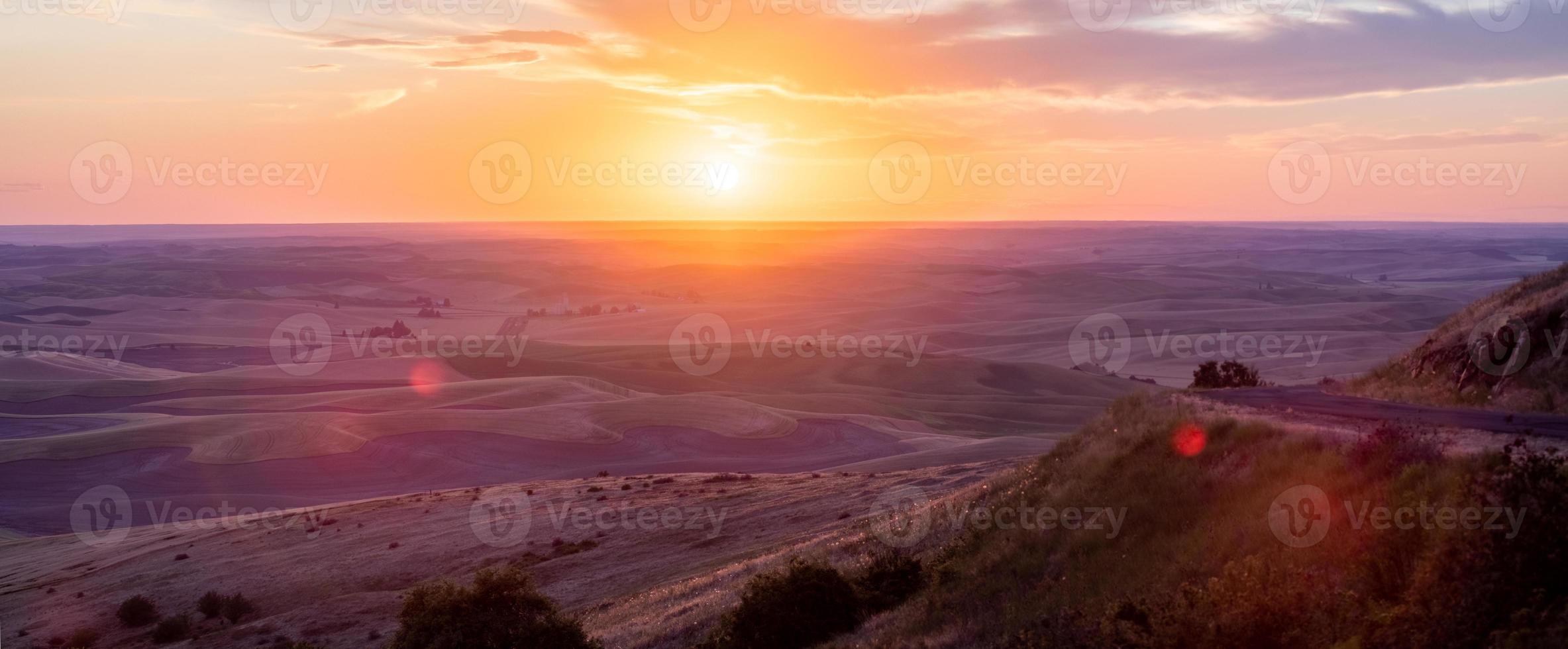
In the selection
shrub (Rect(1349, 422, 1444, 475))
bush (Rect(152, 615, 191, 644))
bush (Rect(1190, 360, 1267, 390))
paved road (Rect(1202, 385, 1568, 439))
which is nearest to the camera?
shrub (Rect(1349, 422, 1444, 475))

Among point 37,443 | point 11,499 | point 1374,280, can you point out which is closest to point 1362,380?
point 11,499

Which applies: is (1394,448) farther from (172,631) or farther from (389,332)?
(389,332)

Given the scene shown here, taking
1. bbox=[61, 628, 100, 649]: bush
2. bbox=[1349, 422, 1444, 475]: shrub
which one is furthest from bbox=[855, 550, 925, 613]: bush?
bbox=[61, 628, 100, 649]: bush

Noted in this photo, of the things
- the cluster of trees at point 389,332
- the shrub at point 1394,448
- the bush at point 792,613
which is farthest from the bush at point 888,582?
the cluster of trees at point 389,332

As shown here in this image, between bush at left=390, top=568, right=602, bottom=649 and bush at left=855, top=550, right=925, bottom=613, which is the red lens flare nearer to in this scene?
bush at left=855, top=550, right=925, bottom=613

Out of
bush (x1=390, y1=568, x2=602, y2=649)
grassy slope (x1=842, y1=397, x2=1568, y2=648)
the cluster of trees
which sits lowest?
bush (x1=390, y1=568, x2=602, y2=649)

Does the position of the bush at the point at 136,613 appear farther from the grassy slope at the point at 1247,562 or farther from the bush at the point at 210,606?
the grassy slope at the point at 1247,562

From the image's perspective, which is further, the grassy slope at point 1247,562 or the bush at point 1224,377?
the bush at point 1224,377

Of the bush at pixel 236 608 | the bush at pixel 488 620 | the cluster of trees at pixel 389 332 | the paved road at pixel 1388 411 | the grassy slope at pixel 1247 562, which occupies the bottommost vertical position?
the bush at pixel 236 608
